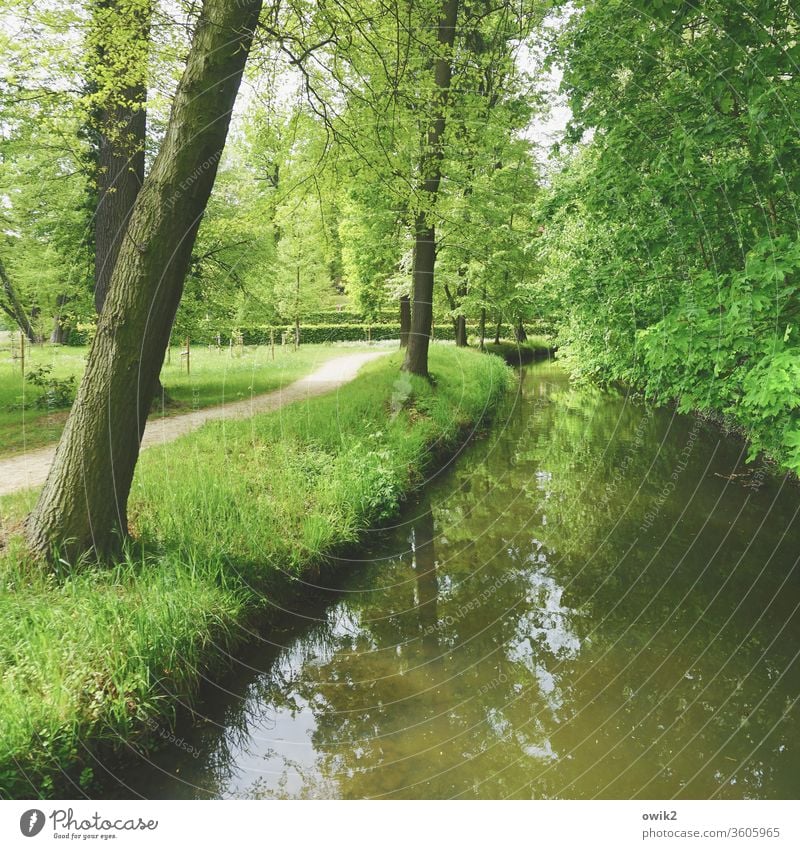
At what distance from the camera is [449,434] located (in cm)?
1154

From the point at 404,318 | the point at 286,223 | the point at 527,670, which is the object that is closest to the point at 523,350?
the point at 404,318

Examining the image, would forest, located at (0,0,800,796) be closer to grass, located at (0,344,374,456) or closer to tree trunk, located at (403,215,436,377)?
grass, located at (0,344,374,456)

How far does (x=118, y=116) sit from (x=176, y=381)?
8373 millimetres

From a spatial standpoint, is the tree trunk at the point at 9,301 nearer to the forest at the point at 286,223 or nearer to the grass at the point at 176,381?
the grass at the point at 176,381

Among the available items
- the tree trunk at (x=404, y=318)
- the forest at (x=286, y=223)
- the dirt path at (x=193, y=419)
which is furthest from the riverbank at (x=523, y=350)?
the forest at (x=286, y=223)

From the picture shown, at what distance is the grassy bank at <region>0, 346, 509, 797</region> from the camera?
3402 millimetres

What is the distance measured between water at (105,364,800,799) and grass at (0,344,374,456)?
616 centimetres

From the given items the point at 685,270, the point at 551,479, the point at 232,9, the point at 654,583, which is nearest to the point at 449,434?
the point at 551,479

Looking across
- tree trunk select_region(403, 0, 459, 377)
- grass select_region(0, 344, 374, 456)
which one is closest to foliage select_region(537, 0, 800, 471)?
tree trunk select_region(403, 0, 459, 377)

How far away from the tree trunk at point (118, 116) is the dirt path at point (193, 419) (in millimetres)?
2309

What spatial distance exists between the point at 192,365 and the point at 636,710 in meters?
16.4

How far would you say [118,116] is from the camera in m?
7.57

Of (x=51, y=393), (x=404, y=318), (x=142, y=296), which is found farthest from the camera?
(x=404, y=318)

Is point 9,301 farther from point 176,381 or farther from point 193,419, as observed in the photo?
point 193,419
